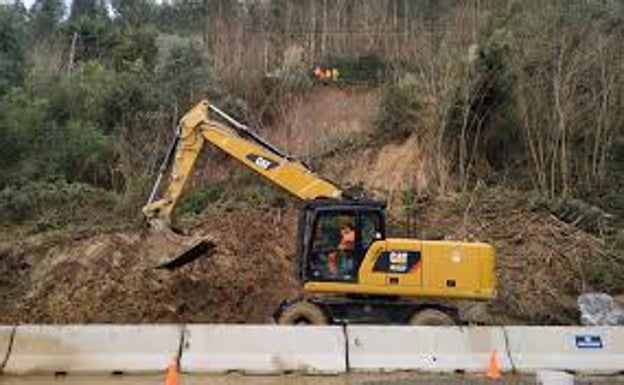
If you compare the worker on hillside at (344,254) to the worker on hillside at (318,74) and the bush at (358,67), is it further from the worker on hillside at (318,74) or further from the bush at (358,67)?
the worker on hillside at (318,74)

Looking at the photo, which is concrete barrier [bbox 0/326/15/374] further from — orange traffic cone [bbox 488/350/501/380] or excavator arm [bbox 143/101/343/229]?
orange traffic cone [bbox 488/350/501/380]

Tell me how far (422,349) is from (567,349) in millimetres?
2285

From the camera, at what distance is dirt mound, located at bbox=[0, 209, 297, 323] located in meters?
20.5

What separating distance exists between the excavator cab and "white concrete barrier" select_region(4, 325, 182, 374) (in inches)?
Result: 142

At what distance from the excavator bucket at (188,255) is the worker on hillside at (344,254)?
3522 mm

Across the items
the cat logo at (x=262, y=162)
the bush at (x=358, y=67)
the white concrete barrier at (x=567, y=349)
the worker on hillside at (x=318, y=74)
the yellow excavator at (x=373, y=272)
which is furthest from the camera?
the bush at (x=358, y=67)

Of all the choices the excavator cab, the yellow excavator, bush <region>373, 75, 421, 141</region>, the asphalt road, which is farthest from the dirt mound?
bush <region>373, 75, 421, 141</region>

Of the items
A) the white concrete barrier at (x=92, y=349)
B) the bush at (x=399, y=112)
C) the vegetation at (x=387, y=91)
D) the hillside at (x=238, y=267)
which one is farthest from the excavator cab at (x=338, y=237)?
the bush at (x=399, y=112)

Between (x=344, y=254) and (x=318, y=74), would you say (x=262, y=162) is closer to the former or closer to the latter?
(x=344, y=254)

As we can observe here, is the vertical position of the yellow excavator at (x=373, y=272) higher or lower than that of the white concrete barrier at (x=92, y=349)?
higher

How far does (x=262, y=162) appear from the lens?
61.8 ft

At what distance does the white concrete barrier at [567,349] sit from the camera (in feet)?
49.5

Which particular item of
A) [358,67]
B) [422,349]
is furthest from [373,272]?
[358,67]

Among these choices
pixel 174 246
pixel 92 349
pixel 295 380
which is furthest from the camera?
pixel 174 246
